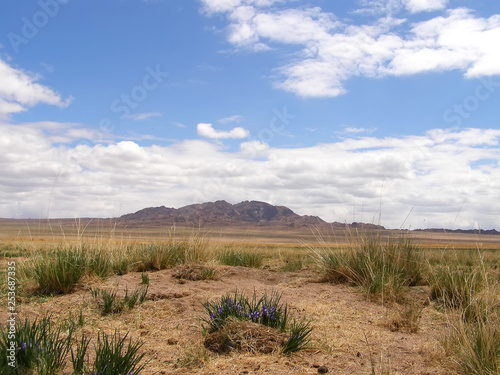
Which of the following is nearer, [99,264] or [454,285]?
[454,285]

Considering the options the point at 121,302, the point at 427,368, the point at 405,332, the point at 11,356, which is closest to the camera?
the point at 11,356

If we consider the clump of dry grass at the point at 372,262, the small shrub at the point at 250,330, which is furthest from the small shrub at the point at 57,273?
the clump of dry grass at the point at 372,262

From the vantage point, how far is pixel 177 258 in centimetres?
984

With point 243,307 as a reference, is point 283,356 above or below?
below

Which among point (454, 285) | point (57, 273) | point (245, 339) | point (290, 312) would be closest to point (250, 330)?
point (245, 339)

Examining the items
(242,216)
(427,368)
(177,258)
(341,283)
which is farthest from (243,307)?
(242,216)

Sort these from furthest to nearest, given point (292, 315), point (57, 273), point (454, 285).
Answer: point (57, 273) → point (454, 285) → point (292, 315)

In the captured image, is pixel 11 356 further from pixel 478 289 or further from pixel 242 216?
pixel 242 216

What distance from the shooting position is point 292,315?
216 inches

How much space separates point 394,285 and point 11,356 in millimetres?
5520

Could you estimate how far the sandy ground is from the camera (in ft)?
13.6

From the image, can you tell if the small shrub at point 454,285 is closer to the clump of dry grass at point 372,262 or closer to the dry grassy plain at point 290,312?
the dry grassy plain at point 290,312

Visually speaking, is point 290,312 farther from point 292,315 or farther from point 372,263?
point 372,263

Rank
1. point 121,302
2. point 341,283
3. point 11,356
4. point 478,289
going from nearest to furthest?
point 11,356 → point 121,302 → point 478,289 → point 341,283
